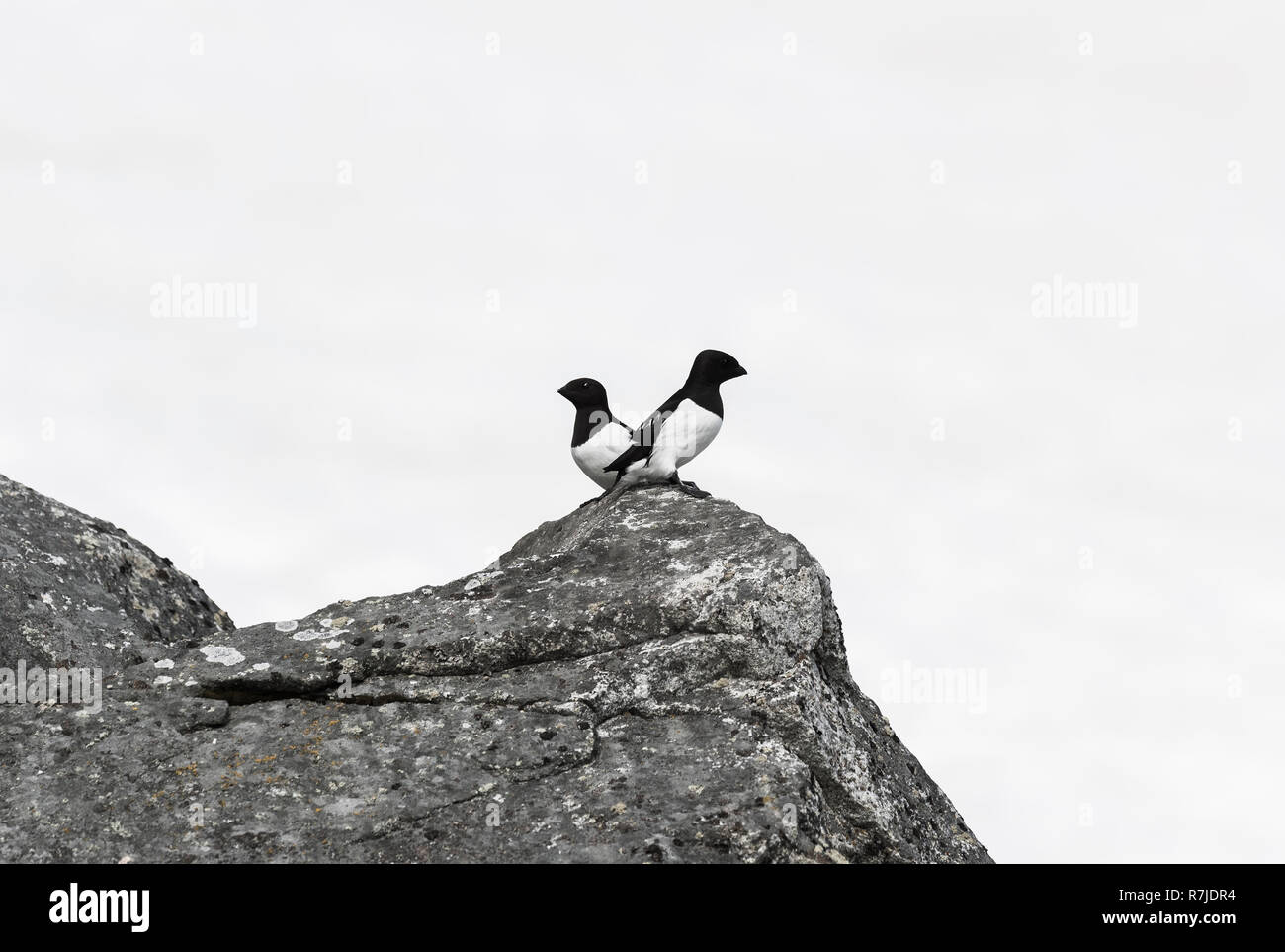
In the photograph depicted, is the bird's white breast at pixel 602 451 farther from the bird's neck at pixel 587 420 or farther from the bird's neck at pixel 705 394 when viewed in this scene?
the bird's neck at pixel 705 394

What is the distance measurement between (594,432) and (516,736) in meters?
4.82

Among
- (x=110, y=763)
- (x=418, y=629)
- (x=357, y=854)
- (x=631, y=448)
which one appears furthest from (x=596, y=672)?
(x=631, y=448)

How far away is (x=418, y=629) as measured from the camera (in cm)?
780

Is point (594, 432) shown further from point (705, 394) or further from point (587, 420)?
point (705, 394)

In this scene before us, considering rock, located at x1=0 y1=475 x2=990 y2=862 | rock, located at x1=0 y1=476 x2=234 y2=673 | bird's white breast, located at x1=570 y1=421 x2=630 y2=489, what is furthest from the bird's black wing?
rock, located at x1=0 y1=476 x2=234 y2=673

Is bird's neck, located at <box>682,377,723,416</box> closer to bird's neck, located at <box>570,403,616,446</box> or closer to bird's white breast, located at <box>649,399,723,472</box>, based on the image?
bird's white breast, located at <box>649,399,723,472</box>

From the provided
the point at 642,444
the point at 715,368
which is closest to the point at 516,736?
the point at 642,444

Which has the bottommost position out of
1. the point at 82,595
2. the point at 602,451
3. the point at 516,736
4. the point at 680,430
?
the point at 516,736

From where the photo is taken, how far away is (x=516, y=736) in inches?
274

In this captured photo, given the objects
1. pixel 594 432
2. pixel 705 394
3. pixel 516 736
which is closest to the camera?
pixel 516 736

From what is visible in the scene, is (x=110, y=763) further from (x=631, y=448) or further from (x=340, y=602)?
(x=631, y=448)

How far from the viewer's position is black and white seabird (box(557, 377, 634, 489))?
36.7 ft

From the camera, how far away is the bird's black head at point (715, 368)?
1119 centimetres

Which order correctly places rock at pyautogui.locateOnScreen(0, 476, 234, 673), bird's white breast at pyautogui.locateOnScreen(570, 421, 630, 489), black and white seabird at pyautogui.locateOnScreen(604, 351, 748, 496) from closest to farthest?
rock at pyautogui.locateOnScreen(0, 476, 234, 673) → black and white seabird at pyautogui.locateOnScreen(604, 351, 748, 496) → bird's white breast at pyautogui.locateOnScreen(570, 421, 630, 489)
